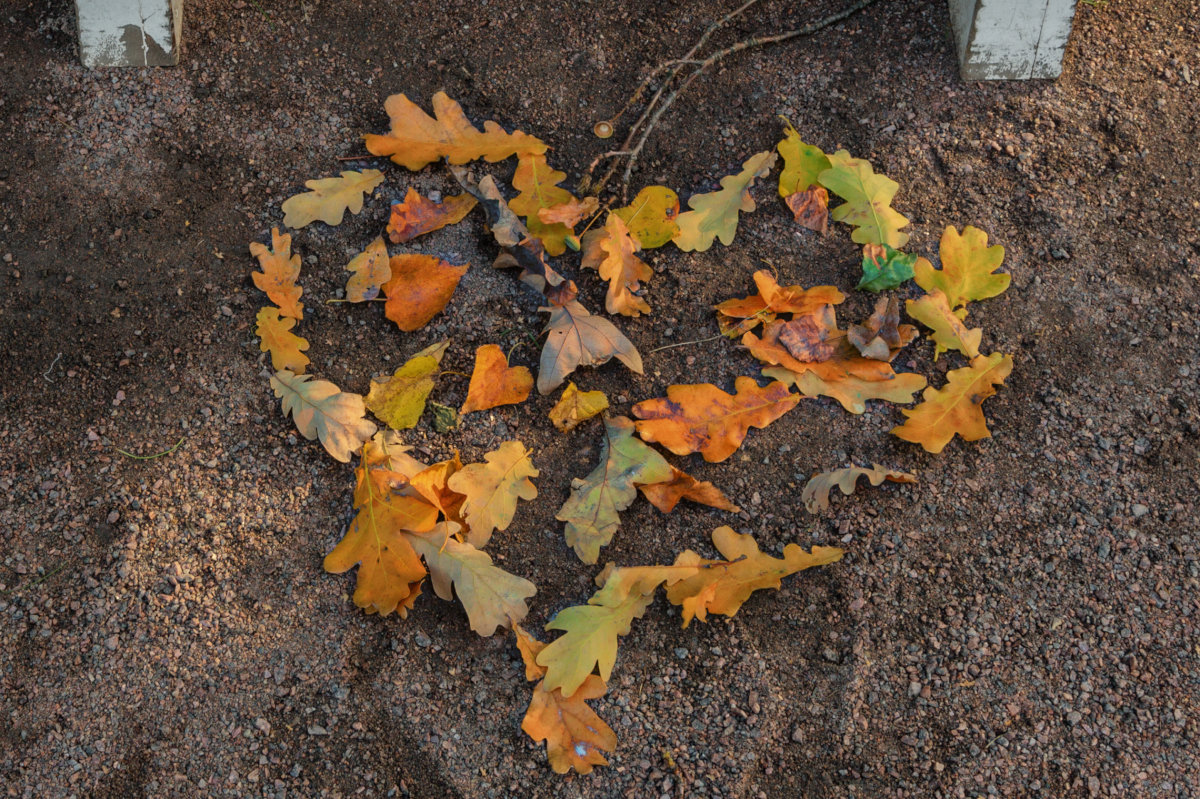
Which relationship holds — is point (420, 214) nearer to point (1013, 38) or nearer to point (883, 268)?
point (883, 268)

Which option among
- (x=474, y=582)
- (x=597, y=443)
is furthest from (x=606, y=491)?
(x=474, y=582)

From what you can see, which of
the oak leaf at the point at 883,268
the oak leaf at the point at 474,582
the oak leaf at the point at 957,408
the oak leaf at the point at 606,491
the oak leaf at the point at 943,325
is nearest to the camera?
the oak leaf at the point at 474,582

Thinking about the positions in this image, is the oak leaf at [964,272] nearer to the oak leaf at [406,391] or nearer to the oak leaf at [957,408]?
the oak leaf at [957,408]

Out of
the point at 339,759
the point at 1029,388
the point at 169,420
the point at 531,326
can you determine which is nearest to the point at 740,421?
the point at 531,326

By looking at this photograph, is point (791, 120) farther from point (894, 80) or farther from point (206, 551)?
point (206, 551)

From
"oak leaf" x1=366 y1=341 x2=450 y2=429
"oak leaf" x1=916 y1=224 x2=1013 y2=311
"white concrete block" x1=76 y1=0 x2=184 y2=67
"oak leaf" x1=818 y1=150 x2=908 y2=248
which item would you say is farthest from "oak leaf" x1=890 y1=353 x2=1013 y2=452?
"white concrete block" x1=76 y1=0 x2=184 y2=67

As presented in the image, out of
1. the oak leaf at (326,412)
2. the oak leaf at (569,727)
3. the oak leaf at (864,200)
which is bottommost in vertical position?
the oak leaf at (569,727)

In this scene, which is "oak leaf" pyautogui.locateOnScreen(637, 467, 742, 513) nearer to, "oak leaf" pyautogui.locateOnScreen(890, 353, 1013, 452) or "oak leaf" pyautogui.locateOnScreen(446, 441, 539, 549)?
"oak leaf" pyautogui.locateOnScreen(446, 441, 539, 549)

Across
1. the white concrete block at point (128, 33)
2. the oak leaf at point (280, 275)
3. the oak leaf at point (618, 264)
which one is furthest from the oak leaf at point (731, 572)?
the white concrete block at point (128, 33)
